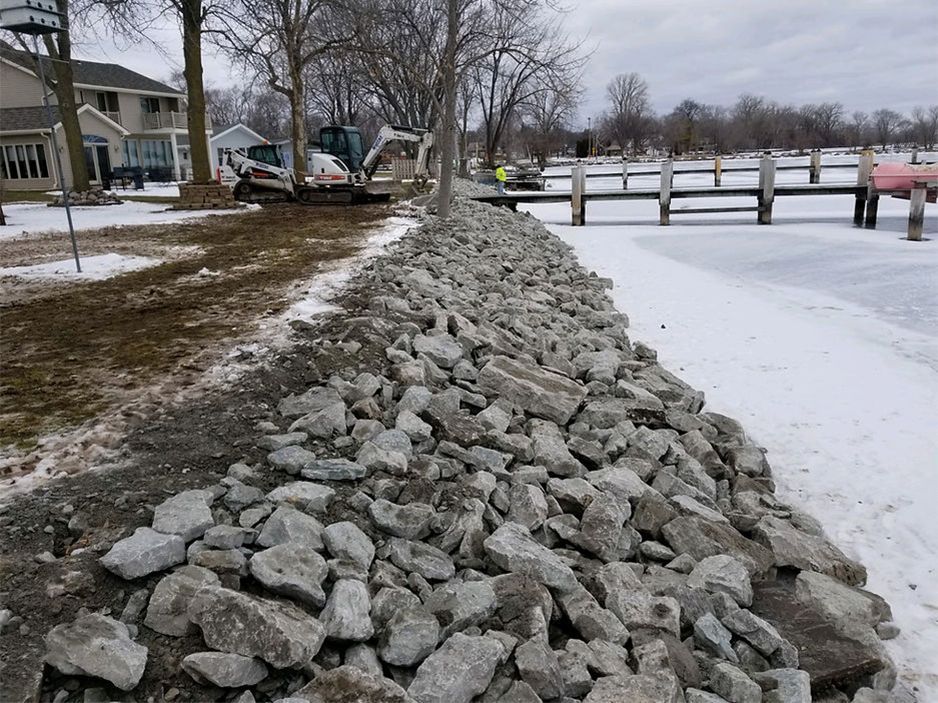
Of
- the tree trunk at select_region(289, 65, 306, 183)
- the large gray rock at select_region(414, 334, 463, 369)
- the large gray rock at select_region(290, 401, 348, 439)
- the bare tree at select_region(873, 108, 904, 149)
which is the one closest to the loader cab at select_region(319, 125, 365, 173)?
the tree trunk at select_region(289, 65, 306, 183)

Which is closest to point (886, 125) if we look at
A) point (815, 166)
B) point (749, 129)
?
point (749, 129)

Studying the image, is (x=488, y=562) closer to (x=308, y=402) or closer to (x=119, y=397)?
(x=308, y=402)

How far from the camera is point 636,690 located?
227cm

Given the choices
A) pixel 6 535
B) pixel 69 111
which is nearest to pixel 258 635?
pixel 6 535

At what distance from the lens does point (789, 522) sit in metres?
3.94

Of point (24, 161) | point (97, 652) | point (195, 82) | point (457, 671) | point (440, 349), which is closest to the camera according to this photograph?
point (97, 652)

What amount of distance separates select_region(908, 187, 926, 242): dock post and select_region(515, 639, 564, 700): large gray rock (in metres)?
16.2

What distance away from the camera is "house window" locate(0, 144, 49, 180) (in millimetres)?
29828

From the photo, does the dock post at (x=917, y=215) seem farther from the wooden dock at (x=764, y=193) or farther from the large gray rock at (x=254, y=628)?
the large gray rock at (x=254, y=628)

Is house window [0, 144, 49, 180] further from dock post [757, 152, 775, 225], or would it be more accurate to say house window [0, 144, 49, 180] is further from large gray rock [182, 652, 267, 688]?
large gray rock [182, 652, 267, 688]

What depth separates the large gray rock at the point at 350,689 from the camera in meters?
2.01

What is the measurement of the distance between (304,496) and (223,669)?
3.08 ft

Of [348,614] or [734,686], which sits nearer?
[348,614]

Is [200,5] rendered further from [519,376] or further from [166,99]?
[166,99]
